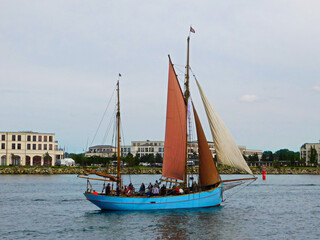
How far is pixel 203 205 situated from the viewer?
46.7m

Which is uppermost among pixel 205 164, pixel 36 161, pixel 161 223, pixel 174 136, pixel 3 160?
pixel 174 136

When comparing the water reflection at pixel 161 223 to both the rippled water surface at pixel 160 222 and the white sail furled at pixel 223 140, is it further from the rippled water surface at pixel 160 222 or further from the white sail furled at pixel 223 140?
the white sail furled at pixel 223 140

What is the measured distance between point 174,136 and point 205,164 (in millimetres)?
4061

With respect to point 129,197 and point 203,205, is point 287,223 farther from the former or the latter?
point 129,197

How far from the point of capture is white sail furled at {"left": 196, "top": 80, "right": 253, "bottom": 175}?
4566cm

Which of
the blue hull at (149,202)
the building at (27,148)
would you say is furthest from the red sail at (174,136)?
Answer: the building at (27,148)

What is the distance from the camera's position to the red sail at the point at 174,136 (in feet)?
153

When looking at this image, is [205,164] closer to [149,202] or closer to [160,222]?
[149,202]

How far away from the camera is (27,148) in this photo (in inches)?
6831

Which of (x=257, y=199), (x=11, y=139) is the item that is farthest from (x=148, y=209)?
(x=11, y=139)

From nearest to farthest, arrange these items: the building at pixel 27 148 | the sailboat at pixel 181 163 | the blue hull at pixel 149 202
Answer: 1. the blue hull at pixel 149 202
2. the sailboat at pixel 181 163
3. the building at pixel 27 148

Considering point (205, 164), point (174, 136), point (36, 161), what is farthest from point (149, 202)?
point (36, 161)

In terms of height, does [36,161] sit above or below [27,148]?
below

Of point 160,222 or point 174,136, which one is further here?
point 174,136
